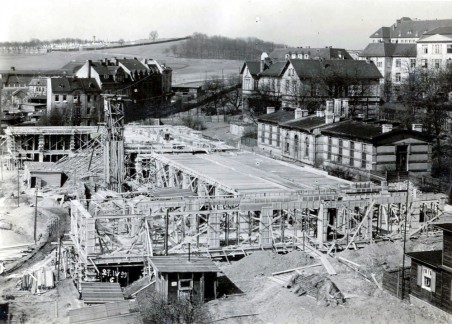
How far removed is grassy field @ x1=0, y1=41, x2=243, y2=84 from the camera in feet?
374

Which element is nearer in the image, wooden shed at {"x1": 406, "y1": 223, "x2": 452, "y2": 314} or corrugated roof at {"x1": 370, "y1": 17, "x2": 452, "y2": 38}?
wooden shed at {"x1": 406, "y1": 223, "x2": 452, "y2": 314}

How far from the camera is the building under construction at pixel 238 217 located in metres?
32.7

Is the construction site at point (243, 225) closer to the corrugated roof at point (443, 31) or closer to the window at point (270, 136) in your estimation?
the window at point (270, 136)

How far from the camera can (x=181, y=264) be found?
2866cm

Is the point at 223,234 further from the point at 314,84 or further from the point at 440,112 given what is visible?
the point at 314,84

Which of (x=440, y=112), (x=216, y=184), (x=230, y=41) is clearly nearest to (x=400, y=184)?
(x=216, y=184)

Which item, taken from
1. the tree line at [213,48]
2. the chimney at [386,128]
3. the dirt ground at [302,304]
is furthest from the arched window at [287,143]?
the tree line at [213,48]

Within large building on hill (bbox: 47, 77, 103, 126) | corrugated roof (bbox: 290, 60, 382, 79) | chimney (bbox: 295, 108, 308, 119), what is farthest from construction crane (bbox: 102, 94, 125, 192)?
corrugated roof (bbox: 290, 60, 382, 79)

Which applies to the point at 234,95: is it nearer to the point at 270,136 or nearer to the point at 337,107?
the point at 270,136

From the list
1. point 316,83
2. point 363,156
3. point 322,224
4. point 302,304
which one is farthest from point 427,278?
point 316,83

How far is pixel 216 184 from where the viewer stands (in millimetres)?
39281

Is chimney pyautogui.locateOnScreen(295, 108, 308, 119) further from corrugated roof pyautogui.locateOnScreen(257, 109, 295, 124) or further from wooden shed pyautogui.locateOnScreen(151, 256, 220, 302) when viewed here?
wooden shed pyautogui.locateOnScreen(151, 256, 220, 302)

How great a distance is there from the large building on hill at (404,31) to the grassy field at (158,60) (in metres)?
26.0

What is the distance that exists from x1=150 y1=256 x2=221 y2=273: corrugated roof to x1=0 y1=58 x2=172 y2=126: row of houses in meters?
44.8
